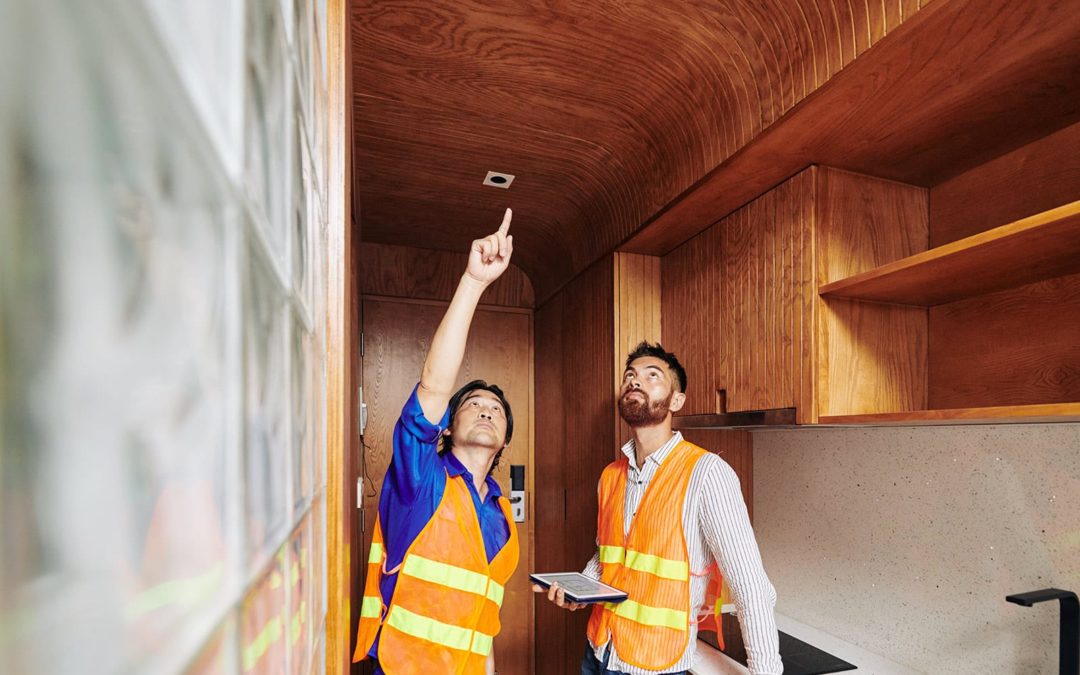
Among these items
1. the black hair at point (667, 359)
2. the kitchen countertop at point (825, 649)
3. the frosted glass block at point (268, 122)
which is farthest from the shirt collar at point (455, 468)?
the frosted glass block at point (268, 122)

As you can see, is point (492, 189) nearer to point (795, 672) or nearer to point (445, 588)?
point (445, 588)

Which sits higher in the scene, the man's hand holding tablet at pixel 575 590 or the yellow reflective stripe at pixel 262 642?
the yellow reflective stripe at pixel 262 642

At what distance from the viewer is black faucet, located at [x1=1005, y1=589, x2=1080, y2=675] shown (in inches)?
52.1

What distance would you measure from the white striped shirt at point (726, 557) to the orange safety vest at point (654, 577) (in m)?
0.03

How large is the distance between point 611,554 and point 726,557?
0.47 metres

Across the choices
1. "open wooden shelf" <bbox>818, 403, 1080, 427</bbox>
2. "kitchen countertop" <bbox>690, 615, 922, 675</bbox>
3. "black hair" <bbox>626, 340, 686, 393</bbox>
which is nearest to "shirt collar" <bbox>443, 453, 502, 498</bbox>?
"black hair" <bbox>626, 340, 686, 393</bbox>

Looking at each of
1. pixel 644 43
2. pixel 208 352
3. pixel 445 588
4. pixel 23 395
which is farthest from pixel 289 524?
pixel 644 43

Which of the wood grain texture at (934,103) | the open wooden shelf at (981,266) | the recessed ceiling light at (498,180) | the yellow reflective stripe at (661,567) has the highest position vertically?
the recessed ceiling light at (498,180)

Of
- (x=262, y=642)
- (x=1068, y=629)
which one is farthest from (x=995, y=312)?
(x=262, y=642)

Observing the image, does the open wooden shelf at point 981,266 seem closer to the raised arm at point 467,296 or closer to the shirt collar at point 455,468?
the raised arm at point 467,296

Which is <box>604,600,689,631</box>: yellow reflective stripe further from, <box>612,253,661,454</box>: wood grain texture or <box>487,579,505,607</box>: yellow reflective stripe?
<box>612,253,661,454</box>: wood grain texture

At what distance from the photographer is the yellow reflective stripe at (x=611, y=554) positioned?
79.8 inches

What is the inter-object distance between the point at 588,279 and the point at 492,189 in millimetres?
589

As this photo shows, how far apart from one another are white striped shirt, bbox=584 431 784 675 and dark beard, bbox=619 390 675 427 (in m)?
0.09
